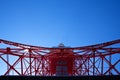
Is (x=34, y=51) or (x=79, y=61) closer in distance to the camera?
(x=34, y=51)

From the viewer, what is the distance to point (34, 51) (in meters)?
28.1

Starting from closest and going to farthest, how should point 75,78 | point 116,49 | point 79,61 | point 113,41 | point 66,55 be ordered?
point 75,78, point 113,41, point 116,49, point 66,55, point 79,61

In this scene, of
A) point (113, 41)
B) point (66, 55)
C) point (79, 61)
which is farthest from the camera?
point (79, 61)

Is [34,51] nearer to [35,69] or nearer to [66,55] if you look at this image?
[35,69]

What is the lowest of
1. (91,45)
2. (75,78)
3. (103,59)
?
(75,78)

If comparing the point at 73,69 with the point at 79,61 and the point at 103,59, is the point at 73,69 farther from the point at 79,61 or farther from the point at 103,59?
the point at 103,59

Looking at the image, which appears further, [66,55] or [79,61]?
[79,61]

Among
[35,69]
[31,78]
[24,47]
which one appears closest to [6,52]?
[24,47]

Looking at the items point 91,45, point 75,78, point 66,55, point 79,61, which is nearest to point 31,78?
point 75,78

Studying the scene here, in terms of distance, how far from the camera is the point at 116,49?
29625 mm

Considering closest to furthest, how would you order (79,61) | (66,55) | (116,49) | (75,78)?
(75,78) → (116,49) → (66,55) → (79,61)

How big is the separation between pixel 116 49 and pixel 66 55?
7486 millimetres

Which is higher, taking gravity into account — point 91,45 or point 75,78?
point 91,45

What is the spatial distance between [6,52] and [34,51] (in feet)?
10.9
